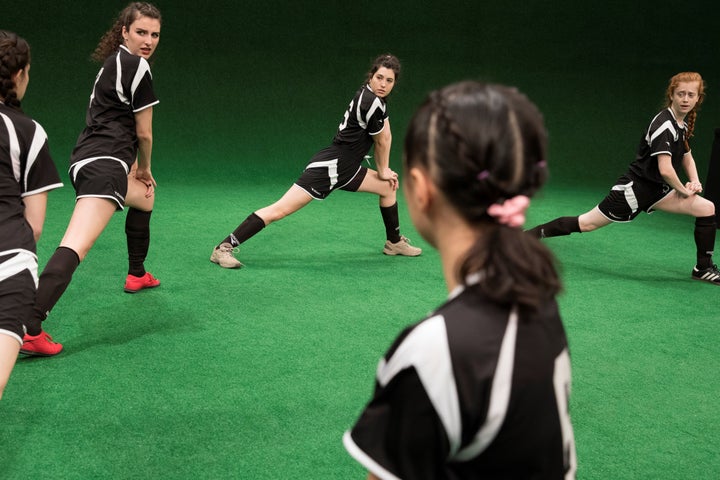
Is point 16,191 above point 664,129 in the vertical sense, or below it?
above

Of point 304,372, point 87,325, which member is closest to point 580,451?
point 304,372

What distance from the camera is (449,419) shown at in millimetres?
940

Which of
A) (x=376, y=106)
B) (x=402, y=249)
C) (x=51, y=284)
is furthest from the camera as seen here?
(x=402, y=249)

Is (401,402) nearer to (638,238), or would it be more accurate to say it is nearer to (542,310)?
(542,310)

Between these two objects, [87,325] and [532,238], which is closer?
[532,238]

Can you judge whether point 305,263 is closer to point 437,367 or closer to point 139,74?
point 139,74

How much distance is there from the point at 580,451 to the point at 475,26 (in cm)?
693

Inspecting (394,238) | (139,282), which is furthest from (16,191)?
(394,238)

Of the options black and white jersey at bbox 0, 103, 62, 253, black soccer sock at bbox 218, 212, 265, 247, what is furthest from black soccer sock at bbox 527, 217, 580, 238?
black and white jersey at bbox 0, 103, 62, 253

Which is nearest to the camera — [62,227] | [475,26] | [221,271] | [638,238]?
[221,271]

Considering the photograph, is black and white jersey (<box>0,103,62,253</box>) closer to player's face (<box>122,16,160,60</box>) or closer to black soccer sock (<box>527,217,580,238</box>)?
player's face (<box>122,16,160,60</box>)

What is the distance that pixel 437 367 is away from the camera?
3.05 feet

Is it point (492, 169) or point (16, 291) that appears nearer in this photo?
point (492, 169)

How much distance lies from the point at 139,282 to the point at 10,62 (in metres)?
1.88
